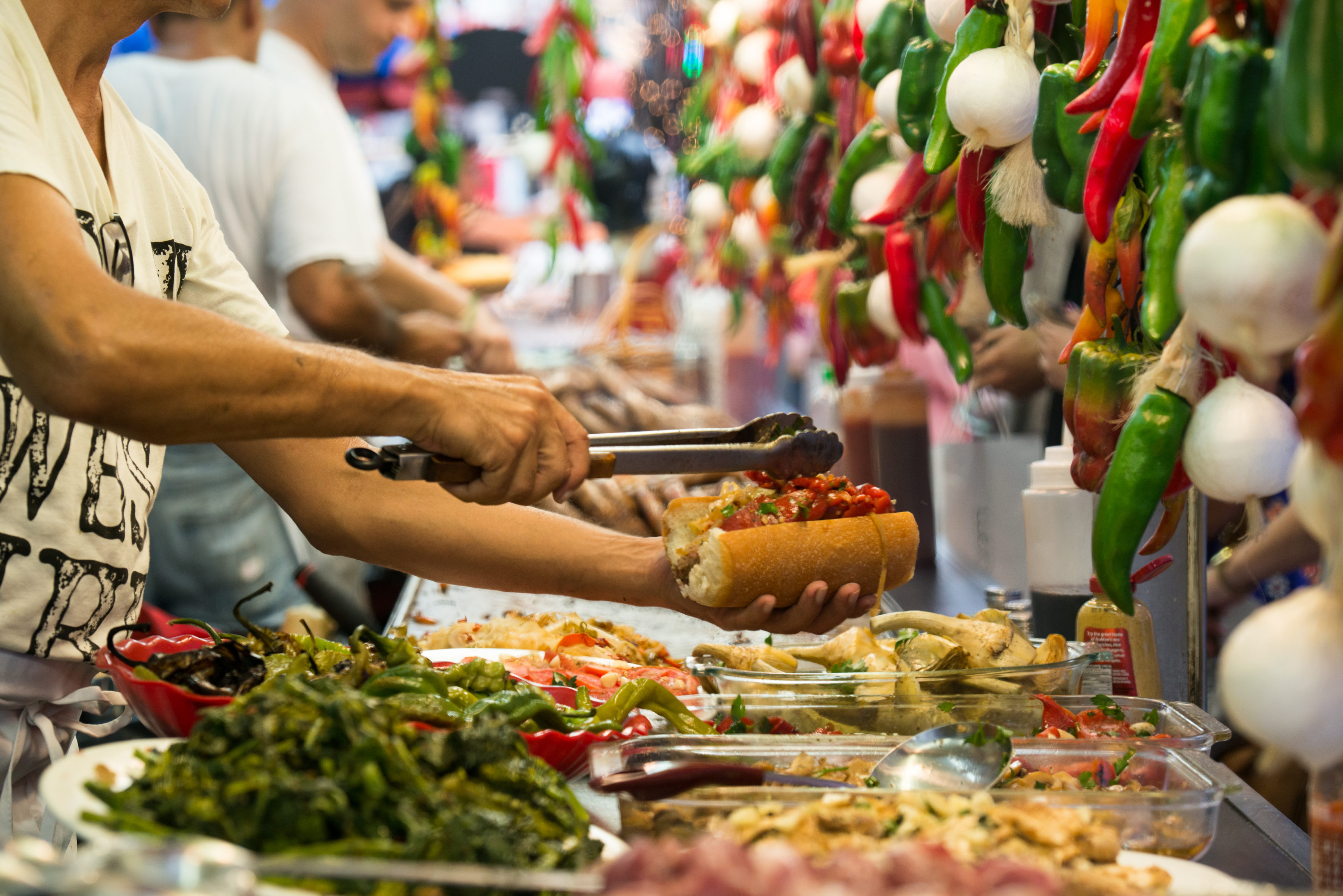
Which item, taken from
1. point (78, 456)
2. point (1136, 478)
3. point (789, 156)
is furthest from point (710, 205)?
point (1136, 478)

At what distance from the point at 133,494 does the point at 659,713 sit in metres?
0.93

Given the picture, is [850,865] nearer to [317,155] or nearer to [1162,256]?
[1162,256]

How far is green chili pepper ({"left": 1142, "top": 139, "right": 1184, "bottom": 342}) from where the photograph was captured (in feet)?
4.27

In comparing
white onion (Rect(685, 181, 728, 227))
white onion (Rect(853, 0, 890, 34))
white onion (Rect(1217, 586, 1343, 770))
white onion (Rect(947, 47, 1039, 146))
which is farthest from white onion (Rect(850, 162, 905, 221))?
white onion (Rect(685, 181, 728, 227))

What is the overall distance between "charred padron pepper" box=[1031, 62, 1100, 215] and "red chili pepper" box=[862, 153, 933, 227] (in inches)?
28.3

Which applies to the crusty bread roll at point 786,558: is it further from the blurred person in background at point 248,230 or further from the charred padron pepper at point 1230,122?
the blurred person in background at point 248,230

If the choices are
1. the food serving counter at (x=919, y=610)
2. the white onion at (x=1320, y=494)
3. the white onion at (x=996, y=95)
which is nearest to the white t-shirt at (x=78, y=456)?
the food serving counter at (x=919, y=610)

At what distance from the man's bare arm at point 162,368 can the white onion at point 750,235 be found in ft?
9.33

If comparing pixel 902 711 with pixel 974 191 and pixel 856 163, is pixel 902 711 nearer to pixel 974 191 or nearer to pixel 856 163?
pixel 974 191

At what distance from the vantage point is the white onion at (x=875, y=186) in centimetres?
264

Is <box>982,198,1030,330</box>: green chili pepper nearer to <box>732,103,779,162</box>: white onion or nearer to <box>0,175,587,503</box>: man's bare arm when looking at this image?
<box>0,175,587,503</box>: man's bare arm

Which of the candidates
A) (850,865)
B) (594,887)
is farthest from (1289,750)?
(594,887)

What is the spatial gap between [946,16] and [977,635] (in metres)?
1.03

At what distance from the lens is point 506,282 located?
5965 mm
